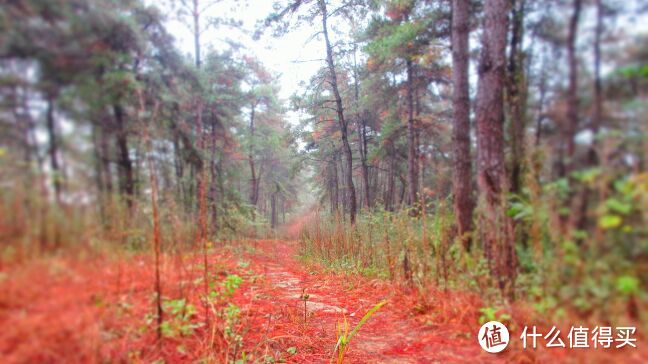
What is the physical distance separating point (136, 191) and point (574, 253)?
198 centimetres

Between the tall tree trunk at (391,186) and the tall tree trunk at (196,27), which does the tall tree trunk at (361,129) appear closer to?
the tall tree trunk at (391,186)

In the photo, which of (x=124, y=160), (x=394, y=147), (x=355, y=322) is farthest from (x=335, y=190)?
(x=124, y=160)

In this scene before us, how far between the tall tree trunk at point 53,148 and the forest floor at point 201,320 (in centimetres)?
25

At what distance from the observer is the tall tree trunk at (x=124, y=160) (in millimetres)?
1397

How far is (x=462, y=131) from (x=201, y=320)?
7.19ft

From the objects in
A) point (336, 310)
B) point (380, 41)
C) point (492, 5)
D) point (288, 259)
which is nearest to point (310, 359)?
point (336, 310)

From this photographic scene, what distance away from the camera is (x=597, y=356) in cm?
121

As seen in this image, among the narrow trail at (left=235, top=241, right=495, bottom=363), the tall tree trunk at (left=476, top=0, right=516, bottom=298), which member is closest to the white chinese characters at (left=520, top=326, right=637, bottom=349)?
the tall tree trunk at (left=476, top=0, right=516, bottom=298)

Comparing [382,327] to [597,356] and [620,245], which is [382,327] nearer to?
[597,356]

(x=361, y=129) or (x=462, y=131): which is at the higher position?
(x=361, y=129)

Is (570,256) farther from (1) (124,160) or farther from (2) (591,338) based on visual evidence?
(1) (124,160)

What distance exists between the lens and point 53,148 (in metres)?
1.10

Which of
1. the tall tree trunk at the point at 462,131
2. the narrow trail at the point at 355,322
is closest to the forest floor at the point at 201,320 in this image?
the narrow trail at the point at 355,322

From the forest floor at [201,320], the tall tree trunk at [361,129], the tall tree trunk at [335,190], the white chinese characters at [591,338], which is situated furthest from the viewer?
the tall tree trunk at [335,190]
